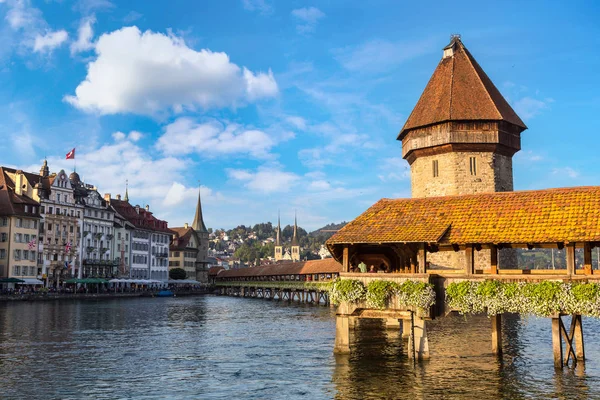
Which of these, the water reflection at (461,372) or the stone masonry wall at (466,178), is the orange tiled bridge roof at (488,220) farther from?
the stone masonry wall at (466,178)

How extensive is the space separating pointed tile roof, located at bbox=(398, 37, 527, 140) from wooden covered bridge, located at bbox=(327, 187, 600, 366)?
24071 millimetres

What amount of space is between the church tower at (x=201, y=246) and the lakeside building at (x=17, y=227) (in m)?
56.7

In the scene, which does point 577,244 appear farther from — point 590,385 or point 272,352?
point 272,352

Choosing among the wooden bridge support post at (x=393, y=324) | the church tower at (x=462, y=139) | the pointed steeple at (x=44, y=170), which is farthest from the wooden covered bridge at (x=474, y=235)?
the pointed steeple at (x=44, y=170)

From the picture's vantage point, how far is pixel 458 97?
4975 cm

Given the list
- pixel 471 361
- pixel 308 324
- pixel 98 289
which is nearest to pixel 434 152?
pixel 308 324

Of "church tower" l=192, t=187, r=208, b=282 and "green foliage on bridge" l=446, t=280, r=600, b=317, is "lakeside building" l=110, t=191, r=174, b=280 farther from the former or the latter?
"green foliage on bridge" l=446, t=280, r=600, b=317

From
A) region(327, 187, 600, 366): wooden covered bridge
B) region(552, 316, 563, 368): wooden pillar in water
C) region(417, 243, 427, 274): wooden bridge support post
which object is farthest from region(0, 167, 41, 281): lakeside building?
region(552, 316, 563, 368): wooden pillar in water

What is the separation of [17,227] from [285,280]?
36.1m

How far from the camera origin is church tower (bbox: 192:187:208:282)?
458ft

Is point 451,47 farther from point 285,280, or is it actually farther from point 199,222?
point 199,222

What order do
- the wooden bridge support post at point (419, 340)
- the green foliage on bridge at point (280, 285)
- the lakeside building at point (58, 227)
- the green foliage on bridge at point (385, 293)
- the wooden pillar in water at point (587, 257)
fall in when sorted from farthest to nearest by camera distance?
the lakeside building at point (58, 227) → the green foliage on bridge at point (280, 285) → the wooden bridge support post at point (419, 340) → the green foliage on bridge at point (385, 293) → the wooden pillar in water at point (587, 257)

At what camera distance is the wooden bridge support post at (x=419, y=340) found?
2394 centimetres

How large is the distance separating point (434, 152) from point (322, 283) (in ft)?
95.4
